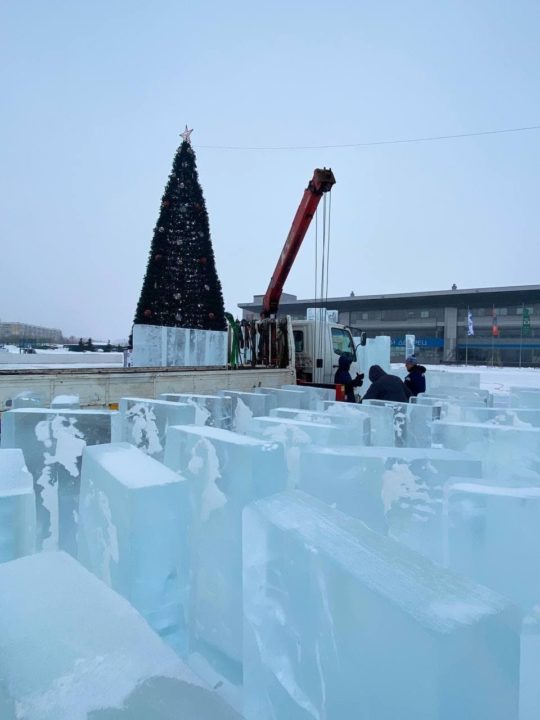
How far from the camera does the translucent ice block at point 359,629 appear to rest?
916mm

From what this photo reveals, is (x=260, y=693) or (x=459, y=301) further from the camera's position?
(x=459, y=301)

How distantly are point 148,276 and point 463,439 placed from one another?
13.1 meters

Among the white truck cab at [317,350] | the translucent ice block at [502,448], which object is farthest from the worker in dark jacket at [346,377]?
the translucent ice block at [502,448]

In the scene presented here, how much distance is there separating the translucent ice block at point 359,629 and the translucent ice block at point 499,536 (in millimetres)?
500

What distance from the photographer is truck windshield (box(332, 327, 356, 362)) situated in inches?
382

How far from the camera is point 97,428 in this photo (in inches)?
101

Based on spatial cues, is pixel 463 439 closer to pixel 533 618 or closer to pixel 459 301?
pixel 533 618

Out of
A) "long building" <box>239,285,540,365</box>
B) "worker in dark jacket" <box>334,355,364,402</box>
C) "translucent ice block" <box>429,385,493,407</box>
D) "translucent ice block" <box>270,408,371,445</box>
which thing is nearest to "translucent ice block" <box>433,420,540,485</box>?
"translucent ice block" <box>270,408,371,445</box>

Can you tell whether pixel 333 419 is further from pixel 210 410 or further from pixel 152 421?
pixel 152 421

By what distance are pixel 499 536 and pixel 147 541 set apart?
1.23 m

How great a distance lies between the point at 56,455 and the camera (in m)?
2.45

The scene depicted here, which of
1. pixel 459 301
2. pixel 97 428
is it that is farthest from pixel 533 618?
pixel 459 301

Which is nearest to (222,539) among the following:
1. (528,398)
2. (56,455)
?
(56,455)

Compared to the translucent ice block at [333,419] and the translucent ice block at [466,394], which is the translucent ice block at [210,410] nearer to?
the translucent ice block at [333,419]
